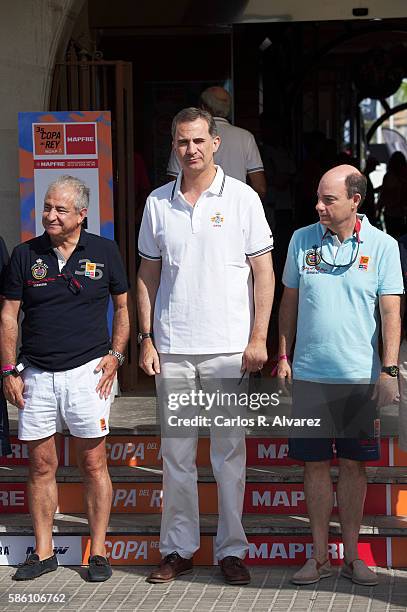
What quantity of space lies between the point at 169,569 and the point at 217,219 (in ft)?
5.40

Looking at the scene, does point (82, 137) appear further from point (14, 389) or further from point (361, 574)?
point (361, 574)

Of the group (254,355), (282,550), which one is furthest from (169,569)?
(254,355)

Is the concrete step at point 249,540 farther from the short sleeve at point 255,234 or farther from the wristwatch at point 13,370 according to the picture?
the short sleeve at point 255,234

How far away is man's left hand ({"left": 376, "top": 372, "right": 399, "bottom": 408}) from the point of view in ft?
18.3

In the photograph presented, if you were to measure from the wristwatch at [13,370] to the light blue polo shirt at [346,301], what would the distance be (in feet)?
4.28

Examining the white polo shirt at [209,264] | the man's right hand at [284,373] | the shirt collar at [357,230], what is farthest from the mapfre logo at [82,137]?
the man's right hand at [284,373]

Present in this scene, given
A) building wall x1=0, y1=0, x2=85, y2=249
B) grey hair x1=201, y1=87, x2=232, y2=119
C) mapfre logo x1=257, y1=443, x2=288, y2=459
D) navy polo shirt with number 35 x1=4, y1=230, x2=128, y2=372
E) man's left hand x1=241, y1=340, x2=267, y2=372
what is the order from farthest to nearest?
1. building wall x1=0, y1=0, x2=85, y2=249
2. grey hair x1=201, y1=87, x2=232, y2=119
3. mapfre logo x1=257, y1=443, x2=288, y2=459
4. navy polo shirt with number 35 x1=4, y1=230, x2=128, y2=372
5. man's left hand x1=241, y1=340, x2=267, y2=372

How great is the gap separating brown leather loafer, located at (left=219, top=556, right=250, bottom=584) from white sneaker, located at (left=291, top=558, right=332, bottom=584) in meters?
0.22

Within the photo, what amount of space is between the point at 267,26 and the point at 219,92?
5353mm

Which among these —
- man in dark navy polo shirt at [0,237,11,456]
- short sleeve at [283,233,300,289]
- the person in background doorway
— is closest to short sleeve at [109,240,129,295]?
man in dark navy polo shirt at [0,237,11,456]

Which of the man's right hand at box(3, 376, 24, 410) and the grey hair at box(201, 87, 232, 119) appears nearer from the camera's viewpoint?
the man's right hand at box(3, 376, 24, 410)

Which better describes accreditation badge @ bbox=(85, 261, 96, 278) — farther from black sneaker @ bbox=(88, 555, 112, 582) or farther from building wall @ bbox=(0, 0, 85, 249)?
building wall @ bbox=(0, 0, 85, 249)

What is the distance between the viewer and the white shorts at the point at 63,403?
582 centimetres

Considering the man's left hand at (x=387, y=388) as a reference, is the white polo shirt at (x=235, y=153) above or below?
above
